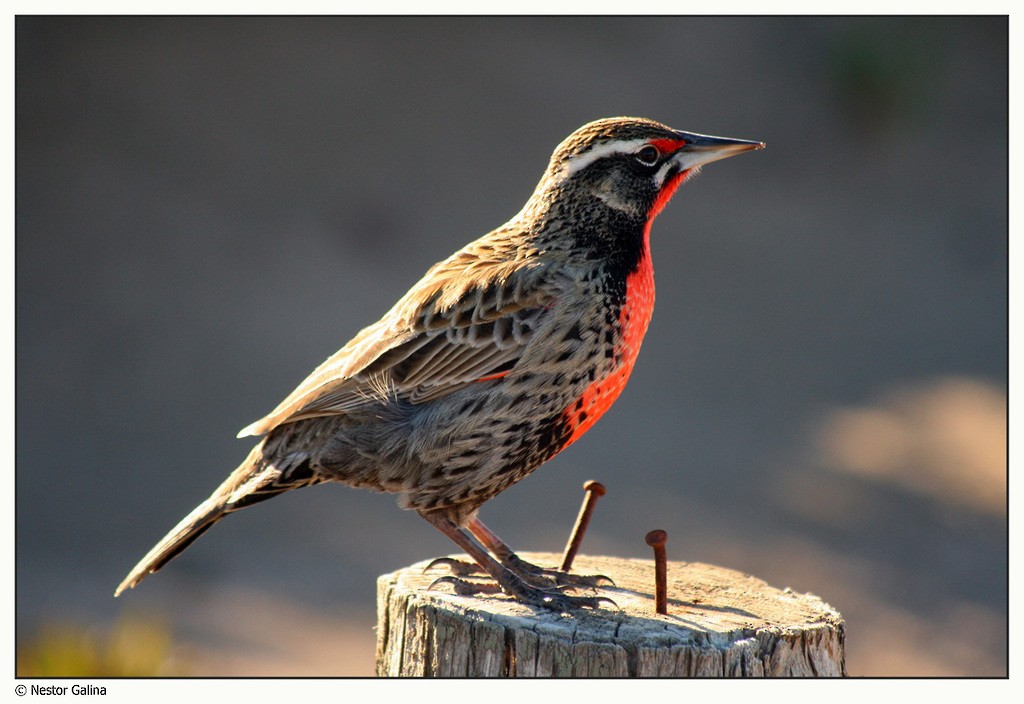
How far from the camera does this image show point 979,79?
16.9 m

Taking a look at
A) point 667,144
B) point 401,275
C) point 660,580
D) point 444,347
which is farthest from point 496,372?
point 401,275

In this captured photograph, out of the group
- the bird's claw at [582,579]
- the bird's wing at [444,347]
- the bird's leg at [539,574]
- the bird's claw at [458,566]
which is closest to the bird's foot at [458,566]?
the bird's claw at [458,566]

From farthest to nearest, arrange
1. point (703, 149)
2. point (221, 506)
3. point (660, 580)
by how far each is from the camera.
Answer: point (703, 149) < point (221, 506) < point (660, 580)

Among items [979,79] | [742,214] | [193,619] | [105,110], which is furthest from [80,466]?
[979,79]

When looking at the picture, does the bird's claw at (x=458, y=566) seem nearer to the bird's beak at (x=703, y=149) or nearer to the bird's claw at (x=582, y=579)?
the bird's claw at (x=582, y=579)

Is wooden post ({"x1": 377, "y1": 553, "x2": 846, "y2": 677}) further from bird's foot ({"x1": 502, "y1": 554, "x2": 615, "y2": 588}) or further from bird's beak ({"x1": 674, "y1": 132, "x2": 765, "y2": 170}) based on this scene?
bird's beak ({"x1": 674, "y1": 132, "x2": 765, "y2": 170})

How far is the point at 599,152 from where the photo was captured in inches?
175

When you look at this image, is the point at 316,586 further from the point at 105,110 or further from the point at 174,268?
the point at 105,110

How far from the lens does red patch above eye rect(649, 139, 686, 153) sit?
14.6 feet

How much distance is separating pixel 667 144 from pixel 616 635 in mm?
1854

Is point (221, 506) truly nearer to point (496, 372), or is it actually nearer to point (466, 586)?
point (466, 586)

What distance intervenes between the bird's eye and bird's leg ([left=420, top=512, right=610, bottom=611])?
5.11 feet

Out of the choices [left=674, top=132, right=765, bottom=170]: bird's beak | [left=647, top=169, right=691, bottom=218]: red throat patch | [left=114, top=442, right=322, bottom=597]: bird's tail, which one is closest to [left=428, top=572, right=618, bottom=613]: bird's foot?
[left=114, top=442, right=322, bottom=597]: bird's tail

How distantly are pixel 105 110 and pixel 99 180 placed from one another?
3.16 ft
